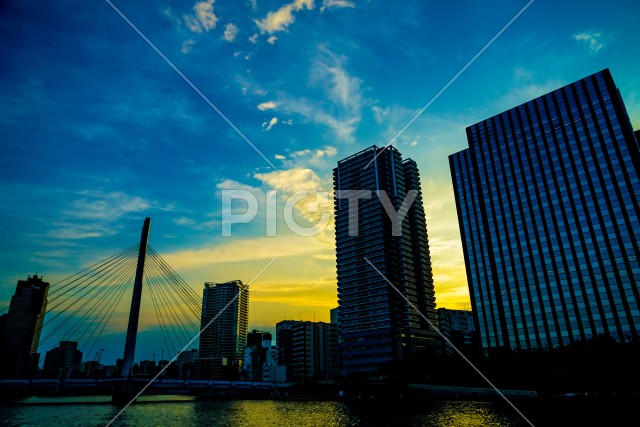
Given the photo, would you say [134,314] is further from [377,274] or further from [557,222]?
[557,222]

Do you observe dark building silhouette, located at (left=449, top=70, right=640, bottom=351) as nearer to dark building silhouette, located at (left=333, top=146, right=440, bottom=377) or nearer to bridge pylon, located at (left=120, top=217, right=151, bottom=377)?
dark building silhouette, located at (left=333, top=146, right=440, bottom=377)

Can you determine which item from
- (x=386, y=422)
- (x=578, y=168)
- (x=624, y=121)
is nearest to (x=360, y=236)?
(x=578, y=168)

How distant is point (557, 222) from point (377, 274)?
244 feet

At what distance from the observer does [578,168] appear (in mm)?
127750

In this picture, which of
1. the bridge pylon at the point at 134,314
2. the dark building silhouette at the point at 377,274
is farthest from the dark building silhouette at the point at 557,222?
the bridge pylon at the point at 134,314

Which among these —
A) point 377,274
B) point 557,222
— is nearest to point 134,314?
point 377,274

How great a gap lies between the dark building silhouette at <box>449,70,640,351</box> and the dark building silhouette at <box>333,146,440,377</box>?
1230 inches

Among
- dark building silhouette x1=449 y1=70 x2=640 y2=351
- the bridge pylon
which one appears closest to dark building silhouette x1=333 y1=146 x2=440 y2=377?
dark building silhouette x1=449 y1=70 x2=640 y2=351

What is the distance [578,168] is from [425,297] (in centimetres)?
8484

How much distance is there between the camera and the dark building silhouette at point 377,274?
168m

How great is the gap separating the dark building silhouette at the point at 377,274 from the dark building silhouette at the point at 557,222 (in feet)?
103

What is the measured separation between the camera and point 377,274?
175 metres

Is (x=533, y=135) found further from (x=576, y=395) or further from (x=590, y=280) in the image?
(x=576, y=395)

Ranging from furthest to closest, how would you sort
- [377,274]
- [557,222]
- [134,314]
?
[377,274] < [557,222] < [134,314]
